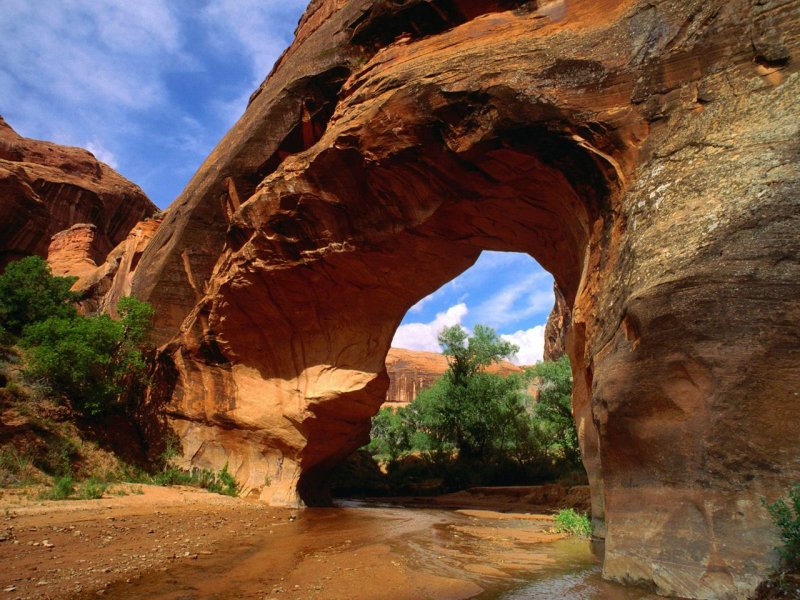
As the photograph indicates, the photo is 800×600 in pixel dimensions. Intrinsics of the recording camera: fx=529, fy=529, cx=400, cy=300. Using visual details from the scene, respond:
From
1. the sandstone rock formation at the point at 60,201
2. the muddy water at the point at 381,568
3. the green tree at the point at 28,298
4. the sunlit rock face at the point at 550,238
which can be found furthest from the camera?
the sandstone rock formation at the point at 60,201

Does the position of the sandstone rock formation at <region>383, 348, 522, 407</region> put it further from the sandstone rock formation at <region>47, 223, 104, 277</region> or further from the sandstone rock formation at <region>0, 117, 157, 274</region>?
the sandstone rock formation at <region>47, 223, 104, 277</region>

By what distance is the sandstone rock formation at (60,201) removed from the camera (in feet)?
84.6

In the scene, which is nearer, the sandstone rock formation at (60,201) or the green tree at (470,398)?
the green tree at (470,398)

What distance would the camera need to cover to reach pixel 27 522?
655 cm

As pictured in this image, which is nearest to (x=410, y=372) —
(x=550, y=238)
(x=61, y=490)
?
(x=550, y=238)

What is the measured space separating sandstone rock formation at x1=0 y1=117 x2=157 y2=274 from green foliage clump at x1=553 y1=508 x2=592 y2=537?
87.1ft

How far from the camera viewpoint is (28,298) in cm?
1436

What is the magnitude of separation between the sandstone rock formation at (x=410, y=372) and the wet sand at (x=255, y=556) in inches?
1615

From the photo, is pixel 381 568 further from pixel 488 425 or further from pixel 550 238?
pixel 488 425

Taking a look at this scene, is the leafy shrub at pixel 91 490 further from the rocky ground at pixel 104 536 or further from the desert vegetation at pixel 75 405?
the rocky ground at pixel 104 536

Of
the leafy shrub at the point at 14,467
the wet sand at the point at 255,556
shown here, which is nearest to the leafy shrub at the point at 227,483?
the wet sand at the point at 255,556

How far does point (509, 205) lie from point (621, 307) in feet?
15.7

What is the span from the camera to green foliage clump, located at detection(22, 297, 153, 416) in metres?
11.3

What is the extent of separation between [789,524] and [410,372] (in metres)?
50.1
